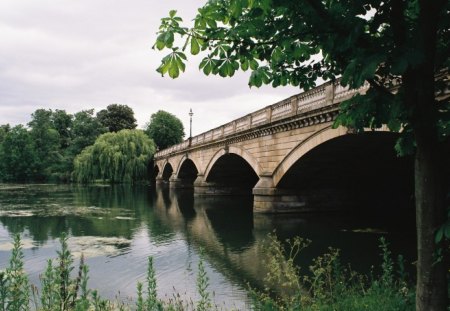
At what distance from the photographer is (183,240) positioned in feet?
40.3

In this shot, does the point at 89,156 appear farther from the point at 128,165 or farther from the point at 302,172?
the point at 302,172

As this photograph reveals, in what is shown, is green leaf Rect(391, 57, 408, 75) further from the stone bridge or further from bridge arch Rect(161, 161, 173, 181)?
bridge arch Rect(161, 161, 173, 181)

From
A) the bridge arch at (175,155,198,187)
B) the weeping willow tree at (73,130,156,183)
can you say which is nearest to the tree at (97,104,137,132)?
the weeping willow tree at (73,130,156,183)

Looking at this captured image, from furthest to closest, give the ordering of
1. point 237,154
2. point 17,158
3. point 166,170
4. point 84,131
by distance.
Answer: point 84,131
point 17,158
point 166,170
point 237,154

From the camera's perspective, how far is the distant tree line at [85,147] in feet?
132

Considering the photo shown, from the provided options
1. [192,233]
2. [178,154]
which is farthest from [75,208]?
[178,154]

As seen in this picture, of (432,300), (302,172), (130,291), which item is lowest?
(130,291)

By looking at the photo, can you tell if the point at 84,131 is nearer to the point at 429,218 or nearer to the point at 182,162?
the point at 182,162

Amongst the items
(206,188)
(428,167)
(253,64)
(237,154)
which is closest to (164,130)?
(206,188)

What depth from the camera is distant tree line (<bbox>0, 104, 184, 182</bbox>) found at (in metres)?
40.2

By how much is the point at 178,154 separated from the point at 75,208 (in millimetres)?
18016

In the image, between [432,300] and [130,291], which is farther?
[130,291]

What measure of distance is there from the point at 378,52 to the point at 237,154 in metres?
18.9

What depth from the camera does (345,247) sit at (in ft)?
35.4
